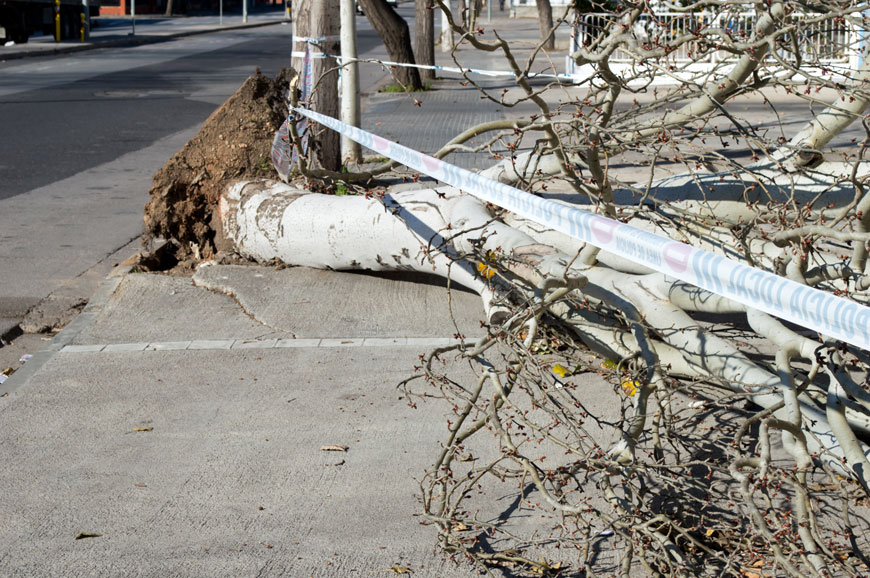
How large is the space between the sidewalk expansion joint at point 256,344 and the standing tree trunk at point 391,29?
11.7 m

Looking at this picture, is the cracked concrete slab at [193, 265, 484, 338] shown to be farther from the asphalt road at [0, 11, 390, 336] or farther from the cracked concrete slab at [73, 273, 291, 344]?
the asphalt road at [0, 11, 390, 336]

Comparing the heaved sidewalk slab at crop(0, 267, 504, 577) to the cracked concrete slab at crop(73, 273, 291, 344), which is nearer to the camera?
the heaved sidewalk slab at crop(0, 267, 504, 577)

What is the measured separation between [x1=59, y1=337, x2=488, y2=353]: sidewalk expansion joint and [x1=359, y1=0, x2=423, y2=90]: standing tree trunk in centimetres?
1166

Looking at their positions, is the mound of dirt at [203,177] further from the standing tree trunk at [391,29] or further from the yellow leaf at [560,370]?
the standing tree trunk at [391,29]

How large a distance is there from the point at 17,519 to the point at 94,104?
15.4m

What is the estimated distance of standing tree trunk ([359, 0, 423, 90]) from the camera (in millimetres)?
17406

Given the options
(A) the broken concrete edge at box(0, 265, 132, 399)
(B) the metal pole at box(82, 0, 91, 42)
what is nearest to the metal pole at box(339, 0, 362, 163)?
(A) the broken concrete edge at box(0, 265, 132, 399)

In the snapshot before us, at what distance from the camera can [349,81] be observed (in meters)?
10.6

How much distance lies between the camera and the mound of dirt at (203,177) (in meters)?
7.57

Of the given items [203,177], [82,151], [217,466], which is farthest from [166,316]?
[82,151]

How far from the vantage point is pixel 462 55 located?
30062mm

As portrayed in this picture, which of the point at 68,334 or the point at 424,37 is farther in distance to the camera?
the point at 424,37

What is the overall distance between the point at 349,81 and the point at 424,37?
1085 centimetres

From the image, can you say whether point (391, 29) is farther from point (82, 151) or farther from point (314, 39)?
point (314, 39)
